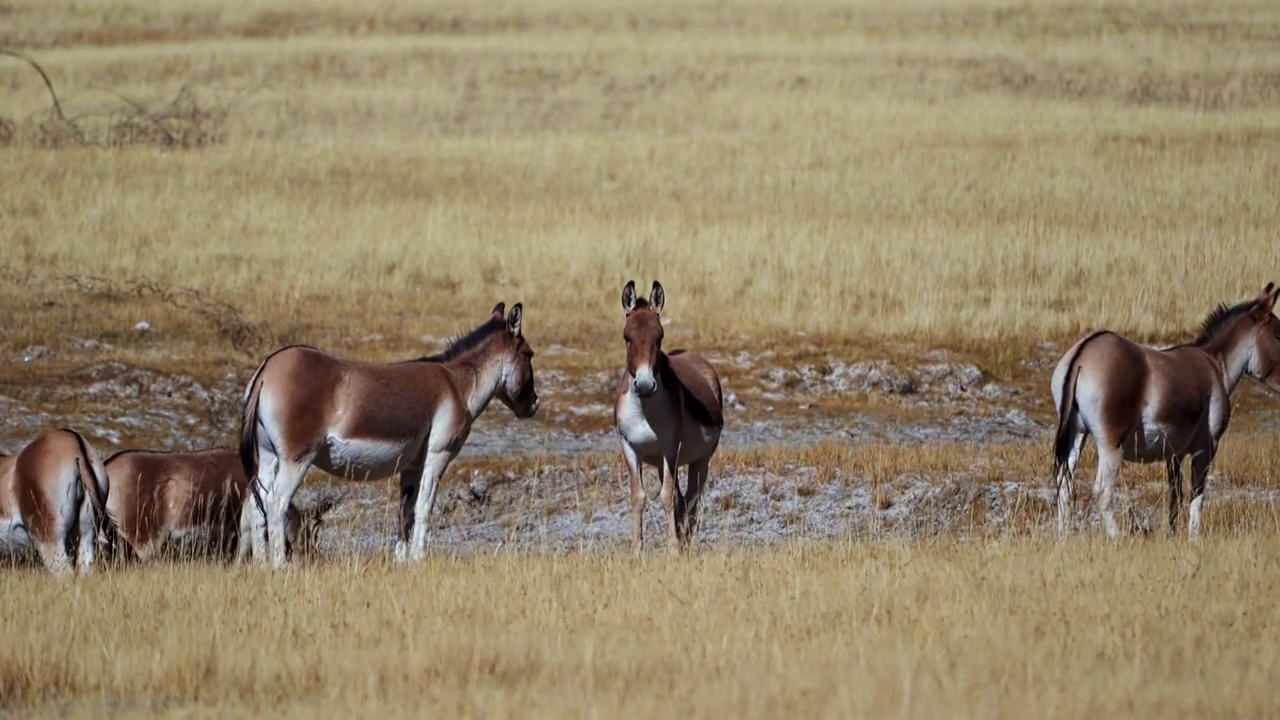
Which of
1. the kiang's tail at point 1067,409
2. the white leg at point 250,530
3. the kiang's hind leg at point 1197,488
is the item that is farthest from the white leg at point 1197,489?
the white leg at point 250,530

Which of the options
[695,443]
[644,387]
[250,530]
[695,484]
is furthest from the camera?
[695,484]

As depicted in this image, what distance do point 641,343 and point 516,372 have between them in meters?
1.65

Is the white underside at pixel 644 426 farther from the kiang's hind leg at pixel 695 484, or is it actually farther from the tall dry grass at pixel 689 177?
the tall dry grass at pixel 689 177

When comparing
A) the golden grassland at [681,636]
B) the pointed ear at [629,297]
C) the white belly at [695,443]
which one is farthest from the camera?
the white belly at [695,443]

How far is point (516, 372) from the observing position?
1442cm

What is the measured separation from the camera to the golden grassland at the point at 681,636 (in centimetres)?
867

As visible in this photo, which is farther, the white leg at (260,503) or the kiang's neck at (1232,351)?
the kiang's neck at (1232,351)

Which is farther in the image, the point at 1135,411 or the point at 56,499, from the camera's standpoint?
the point at 1135,411

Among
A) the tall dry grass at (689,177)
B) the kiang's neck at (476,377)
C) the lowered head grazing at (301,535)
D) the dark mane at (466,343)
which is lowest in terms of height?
the tall dry grass at (689,177)

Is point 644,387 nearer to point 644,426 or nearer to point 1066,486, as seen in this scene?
point 644,426

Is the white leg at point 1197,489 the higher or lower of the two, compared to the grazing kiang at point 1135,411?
lower

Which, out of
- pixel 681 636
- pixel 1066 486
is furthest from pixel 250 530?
pixel 1066 486

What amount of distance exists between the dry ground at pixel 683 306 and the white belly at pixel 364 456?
2.17 ft

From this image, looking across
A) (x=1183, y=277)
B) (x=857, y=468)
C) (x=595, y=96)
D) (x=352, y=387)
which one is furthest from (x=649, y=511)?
(x=595, y=96)
